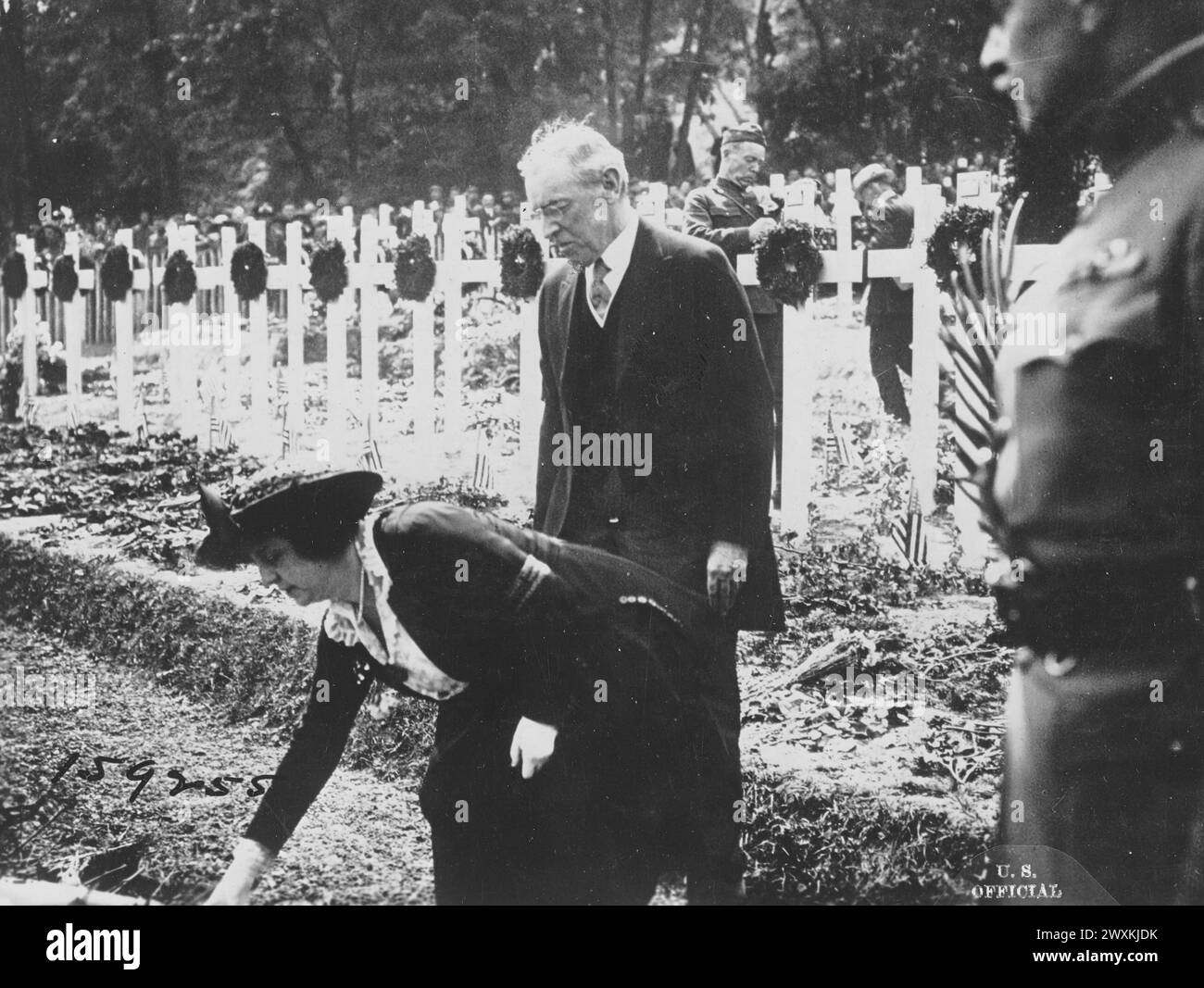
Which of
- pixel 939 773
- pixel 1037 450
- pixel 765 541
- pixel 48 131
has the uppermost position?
pixel 48 131

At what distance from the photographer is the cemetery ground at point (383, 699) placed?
3.84 m

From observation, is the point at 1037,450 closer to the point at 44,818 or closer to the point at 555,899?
the point at 555,899

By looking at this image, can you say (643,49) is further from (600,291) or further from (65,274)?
(65,274)

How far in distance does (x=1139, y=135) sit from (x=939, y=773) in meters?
1.89

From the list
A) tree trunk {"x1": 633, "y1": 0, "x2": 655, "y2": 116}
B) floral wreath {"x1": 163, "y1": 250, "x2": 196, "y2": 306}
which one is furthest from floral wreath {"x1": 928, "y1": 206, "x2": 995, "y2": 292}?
floral wreath {"x1": 163, "y1": 250, "x2": 196, "y2": 306}

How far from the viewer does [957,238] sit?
384cm

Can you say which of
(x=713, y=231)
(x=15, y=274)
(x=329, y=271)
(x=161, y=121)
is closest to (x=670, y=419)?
(x=713, y=231)

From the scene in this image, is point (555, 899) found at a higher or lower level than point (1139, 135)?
lower

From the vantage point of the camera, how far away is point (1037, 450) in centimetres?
374

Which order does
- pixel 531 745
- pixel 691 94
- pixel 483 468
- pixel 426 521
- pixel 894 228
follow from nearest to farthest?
1. pixel 426 521
2. pixel 531 745
3. pixel 894 228
4. pixel 691 94
5. pixel 483 468

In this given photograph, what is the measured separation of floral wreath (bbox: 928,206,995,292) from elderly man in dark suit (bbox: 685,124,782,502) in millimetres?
471

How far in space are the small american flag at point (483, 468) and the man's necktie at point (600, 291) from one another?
0.61 m

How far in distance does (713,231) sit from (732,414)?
57 cm

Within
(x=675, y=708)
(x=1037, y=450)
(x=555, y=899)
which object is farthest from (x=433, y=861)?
(x=1037, y=450)
